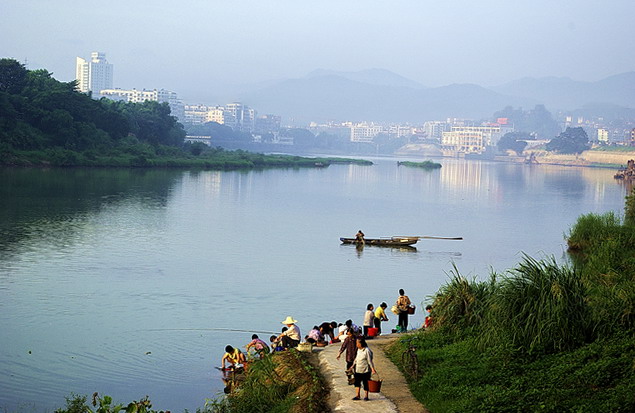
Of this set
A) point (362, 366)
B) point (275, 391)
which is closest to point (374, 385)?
point (362, 366)

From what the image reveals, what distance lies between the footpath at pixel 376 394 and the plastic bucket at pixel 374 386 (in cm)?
12

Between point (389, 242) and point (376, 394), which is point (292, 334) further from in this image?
point (389, 242)

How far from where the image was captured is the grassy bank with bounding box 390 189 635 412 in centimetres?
1194

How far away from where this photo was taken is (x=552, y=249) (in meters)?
41.4

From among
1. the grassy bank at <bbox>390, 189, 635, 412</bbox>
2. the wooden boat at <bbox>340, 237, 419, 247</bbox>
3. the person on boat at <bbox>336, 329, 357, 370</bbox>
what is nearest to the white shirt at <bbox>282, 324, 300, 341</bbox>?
the grassy bank at <bbox>390, 189, 635, 412</bbox>

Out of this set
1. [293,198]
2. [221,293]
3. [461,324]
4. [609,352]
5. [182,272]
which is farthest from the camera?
[293,198]

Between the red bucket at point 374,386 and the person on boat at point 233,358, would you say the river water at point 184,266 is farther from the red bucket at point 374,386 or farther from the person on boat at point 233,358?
the red bucket at point 374,386

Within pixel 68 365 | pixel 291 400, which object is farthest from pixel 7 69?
pixel 291 400

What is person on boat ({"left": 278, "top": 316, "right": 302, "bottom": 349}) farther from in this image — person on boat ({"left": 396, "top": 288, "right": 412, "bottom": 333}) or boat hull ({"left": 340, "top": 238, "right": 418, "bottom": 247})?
boat hull ({"left": 340, "top": 238, "right": 418, "bottom": 247})

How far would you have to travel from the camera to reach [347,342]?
14.4 m

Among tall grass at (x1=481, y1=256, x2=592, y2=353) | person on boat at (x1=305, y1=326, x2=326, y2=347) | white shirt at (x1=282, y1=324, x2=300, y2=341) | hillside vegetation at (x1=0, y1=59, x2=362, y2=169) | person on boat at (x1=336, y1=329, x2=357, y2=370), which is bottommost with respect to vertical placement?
person on boat at (x1=305, y1=326, x2=326, y2=347)

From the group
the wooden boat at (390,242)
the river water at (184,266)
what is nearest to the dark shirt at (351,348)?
the river water at (184,266)

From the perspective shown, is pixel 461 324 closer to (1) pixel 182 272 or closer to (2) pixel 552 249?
(1) pixel 182 272

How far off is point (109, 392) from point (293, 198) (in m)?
48.7
